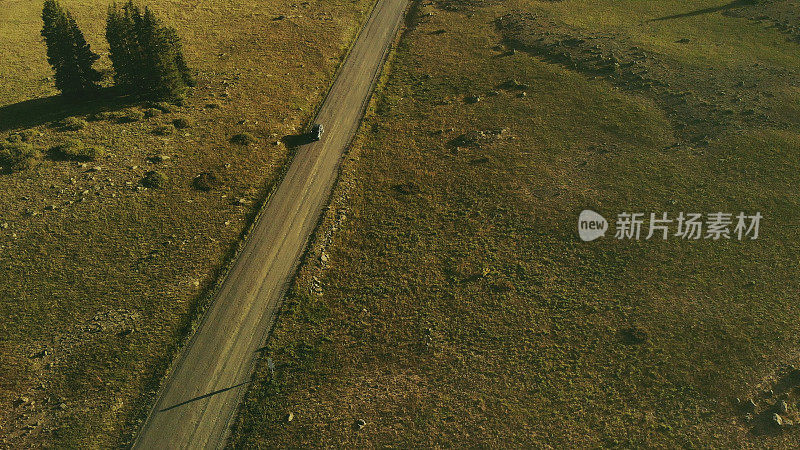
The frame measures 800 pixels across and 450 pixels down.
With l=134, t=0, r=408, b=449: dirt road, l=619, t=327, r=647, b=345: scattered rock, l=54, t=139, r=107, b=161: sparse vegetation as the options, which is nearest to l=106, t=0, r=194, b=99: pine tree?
l=54, t=139, r=107, b=161: sparse vegetation

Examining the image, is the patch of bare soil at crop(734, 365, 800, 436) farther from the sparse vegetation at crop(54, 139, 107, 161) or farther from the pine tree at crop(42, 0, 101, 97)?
the pine tree at crop(42, 0, 101, 97)

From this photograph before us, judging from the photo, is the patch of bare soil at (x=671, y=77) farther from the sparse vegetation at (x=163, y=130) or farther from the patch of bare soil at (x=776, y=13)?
the sparse vegetation at (x=163, y=130)

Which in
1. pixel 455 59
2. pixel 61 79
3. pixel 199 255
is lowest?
pixel 199 255

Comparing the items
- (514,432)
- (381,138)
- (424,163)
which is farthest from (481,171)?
(514,432)

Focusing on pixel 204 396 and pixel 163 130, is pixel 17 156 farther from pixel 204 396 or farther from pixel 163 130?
pixel 204 396

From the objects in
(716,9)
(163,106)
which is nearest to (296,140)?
(163,106)

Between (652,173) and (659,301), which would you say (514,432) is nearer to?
(659,301)
